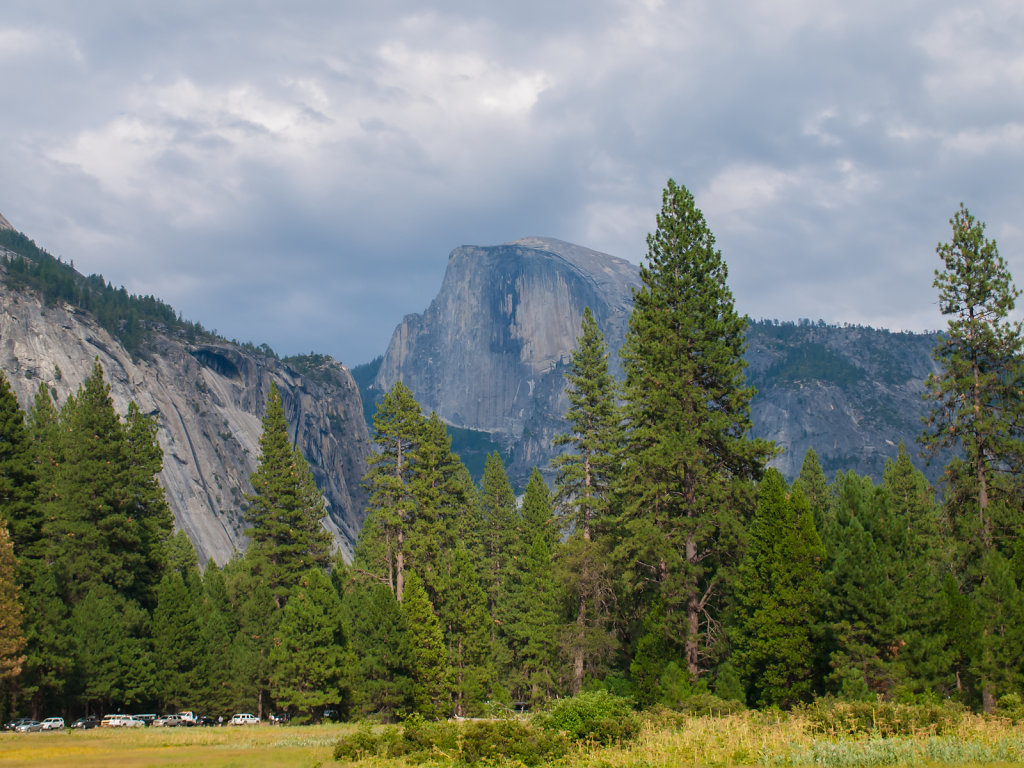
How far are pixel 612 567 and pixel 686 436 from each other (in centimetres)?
869

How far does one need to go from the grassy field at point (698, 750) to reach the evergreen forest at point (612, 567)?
13.6ft

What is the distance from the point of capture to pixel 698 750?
20.4 m

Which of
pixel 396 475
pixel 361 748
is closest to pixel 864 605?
pixel 361 748

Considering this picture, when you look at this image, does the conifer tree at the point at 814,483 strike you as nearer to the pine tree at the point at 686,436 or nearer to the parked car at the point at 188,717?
the pine tree at the point at 686,436

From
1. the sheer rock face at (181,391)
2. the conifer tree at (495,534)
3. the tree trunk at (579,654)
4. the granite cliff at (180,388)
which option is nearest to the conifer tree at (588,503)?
the tree trunk at (579,654)

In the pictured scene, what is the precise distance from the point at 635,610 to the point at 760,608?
37.8 feet

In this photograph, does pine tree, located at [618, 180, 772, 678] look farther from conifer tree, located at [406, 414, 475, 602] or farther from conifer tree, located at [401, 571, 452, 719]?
conifer tree, located at [406, 414, 475, 602]

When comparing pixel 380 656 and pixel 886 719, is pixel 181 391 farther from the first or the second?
pixel 886 719

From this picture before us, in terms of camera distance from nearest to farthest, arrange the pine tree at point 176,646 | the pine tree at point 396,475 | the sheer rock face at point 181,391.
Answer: the pine tree at point 176,646 → the pine tree at point 396,475 → the sheer rock face at point 181,391

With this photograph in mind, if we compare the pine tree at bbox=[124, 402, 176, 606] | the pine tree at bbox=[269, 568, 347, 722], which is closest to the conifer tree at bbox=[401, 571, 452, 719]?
the pine tree at bbox=[269, 568, 347, 722]

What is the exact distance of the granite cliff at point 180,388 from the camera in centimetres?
11556

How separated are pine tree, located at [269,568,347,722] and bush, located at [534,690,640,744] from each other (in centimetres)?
2620

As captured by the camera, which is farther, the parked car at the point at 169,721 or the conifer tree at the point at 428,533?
the conifer tree at the point at 428,533

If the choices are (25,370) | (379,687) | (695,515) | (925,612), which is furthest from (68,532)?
(25,370)
